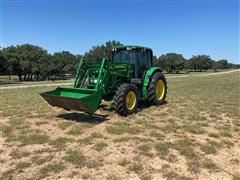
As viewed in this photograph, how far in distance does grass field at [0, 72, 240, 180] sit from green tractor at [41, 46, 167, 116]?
621 mm

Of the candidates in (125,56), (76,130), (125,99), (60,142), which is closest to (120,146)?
(60,142)

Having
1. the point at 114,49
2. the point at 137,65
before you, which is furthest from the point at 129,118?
the point at 114,49

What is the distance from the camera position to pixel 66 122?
688 centimetres

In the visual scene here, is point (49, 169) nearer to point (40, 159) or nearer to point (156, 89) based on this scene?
point (40, 159)

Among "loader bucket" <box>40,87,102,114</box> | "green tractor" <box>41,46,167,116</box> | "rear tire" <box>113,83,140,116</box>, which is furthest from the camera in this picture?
"rear tire" <box>113,83,140,116</box>

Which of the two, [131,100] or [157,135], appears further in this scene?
[131,100]

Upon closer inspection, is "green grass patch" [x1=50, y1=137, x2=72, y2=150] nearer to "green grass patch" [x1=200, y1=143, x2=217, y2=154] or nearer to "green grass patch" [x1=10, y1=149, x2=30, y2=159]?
"green grass patch" [x1=10, y1=149, x2=30, y2=159]

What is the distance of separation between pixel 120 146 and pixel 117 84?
3.79 meters

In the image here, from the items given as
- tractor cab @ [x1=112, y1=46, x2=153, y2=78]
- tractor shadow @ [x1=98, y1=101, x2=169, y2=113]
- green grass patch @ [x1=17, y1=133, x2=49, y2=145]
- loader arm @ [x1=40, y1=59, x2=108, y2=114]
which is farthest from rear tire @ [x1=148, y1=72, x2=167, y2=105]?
green grass patch @ [x1=17, y1=133, x2=49, y2=145]

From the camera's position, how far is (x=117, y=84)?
27.8 feet

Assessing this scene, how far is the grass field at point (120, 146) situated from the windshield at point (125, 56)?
7.91 ft

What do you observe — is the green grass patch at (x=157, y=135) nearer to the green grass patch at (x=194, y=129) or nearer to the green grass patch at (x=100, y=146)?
the green grass patch at (x=194, y=129)

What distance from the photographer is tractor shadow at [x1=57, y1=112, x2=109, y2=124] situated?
23.4 ft

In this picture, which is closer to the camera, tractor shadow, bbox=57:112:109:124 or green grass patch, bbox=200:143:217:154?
green grass patch, bbox=200:143:217:154
